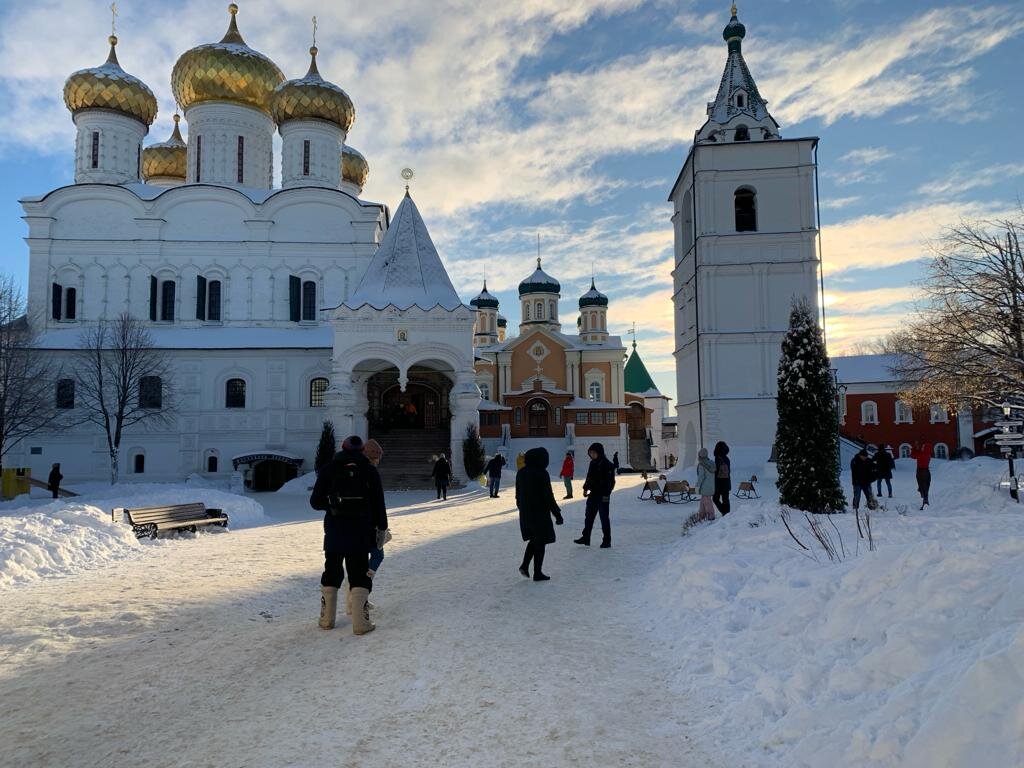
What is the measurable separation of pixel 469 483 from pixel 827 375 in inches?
555

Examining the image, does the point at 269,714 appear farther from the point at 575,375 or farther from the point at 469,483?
the point at 575,375

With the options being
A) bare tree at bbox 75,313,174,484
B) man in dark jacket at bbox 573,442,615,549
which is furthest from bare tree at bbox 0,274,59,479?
man in dark jacket at bbox 573,442,615,549

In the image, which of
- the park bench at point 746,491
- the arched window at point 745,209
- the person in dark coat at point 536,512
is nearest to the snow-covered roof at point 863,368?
the arched window at point 745,209

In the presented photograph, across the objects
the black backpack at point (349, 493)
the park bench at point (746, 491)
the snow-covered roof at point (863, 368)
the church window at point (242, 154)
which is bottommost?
the park bench at point (746, 491)

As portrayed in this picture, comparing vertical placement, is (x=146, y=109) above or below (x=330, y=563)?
above

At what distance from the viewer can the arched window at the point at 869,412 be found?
3953cm

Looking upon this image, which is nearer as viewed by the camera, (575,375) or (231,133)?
(231,133)

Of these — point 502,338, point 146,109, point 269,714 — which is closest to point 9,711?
point 269,714

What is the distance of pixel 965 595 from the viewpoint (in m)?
3.76

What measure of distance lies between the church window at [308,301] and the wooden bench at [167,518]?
17.7 m

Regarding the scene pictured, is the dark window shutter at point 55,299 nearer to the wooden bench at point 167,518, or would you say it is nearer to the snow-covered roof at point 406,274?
the snow-covered roof at point 406,274

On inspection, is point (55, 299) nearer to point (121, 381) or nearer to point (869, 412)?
point (121, 381)

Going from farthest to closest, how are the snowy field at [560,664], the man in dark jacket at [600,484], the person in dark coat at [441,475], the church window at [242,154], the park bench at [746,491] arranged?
1. the church window at [242,154]
2. the person in dark coat at [441,475]
3. the park bench at [746,491]
4. the man in dark jacket at [600,484]
5. the snowy field at [560,664]

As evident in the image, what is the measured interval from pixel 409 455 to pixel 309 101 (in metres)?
16.4
